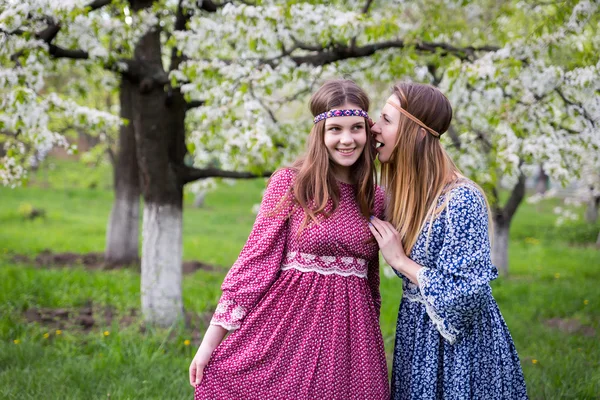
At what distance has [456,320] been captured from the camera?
231 cm

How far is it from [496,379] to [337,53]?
3.26 meters

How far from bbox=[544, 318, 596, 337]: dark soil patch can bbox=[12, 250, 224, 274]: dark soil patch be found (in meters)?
4.82

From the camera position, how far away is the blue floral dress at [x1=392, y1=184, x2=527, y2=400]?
7.51 ft

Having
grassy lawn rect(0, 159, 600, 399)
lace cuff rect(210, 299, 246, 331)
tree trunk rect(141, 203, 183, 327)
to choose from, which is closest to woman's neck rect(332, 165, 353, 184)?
lace cuff rect(210, 299, 246, 331)

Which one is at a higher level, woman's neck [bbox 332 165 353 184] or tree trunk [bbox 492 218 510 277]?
woman's neck [bbox 332 165 353 184]

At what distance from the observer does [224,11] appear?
4586 mm

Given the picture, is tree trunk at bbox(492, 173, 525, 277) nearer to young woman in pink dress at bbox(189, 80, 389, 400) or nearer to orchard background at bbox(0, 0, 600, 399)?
orchard background at bbox(0, 0, 600, 399)

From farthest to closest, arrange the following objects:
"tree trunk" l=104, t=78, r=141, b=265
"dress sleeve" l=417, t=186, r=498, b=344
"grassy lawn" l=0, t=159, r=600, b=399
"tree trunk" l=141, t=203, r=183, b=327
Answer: "tree trunk" l=104, t=78, r=141, b=265, "tree trunk" l=141, t=203, r=183, b=327, "grassy lawn" l=0, t=159, r=600, b=399, "dress sleeve" l=417, t=186, r=498, b=344

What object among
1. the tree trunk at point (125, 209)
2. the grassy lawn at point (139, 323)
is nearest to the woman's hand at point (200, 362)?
the grassy lawn at point (139, 323)

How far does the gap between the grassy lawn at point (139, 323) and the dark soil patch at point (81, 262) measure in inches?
8.9

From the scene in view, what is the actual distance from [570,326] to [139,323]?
4.17 meters

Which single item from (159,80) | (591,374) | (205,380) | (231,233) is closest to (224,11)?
(159,80)

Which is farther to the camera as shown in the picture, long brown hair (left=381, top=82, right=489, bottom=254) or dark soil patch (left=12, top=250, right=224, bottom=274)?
dark soil patch (left=12, top=250, right=224, bottom=274)

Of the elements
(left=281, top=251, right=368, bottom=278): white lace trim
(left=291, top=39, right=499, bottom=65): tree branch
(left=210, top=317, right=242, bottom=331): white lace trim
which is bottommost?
(left=210, top=317, right=242, bottom=331): white lace trim
